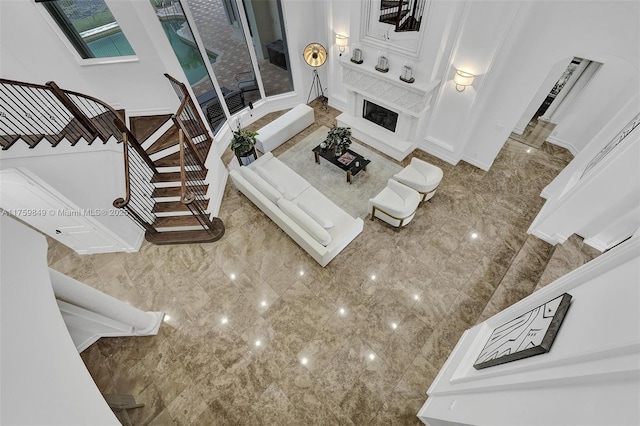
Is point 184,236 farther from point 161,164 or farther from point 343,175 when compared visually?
point 343,175

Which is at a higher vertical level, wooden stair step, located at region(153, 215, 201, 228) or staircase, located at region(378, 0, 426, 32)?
staircase, located at region(378, 0, 426, 32)

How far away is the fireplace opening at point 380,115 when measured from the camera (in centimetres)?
671

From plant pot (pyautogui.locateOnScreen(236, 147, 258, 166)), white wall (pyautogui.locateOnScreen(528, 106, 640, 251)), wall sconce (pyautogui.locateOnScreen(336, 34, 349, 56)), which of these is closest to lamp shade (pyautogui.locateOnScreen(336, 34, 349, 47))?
wall sconce (pyautogui.locateOnScreen(336, 34, 349, 56))

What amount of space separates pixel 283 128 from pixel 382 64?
2759 millimetres

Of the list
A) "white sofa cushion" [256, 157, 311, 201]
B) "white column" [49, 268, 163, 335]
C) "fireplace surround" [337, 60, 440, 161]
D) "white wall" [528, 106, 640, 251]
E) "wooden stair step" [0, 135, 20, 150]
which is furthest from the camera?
"fireplace surround" [337, 60, 440, 161]

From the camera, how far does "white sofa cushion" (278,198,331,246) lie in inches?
176

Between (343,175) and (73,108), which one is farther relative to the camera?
(343,175)

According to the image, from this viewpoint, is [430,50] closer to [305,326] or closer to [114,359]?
[305,326]

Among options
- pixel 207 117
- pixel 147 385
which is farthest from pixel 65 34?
pixel 147 385

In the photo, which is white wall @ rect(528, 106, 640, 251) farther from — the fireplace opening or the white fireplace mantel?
the fireplace opening

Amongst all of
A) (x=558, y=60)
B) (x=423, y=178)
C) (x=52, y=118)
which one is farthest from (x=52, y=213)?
Result: (x=558, y=60)

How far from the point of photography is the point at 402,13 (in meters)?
5.11

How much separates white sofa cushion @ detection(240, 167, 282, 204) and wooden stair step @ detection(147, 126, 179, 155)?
1550 mm

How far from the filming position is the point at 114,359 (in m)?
3.96
